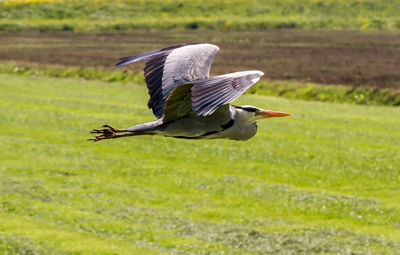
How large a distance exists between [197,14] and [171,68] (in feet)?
403

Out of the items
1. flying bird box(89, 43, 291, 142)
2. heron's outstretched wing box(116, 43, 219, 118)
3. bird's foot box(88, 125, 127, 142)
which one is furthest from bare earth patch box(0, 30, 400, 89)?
flying bird box(89, 43, 291, 142)

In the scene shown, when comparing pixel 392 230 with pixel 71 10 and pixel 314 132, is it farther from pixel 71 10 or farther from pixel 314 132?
pixel 71 10

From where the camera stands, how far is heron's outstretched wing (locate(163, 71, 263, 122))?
5094 mm

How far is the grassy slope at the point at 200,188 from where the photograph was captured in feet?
63.3

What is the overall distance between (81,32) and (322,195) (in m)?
90.3

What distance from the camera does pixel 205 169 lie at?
2748cm

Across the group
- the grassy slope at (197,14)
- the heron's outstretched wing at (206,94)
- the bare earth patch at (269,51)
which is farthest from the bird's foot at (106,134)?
the grassy slope at (197,14)

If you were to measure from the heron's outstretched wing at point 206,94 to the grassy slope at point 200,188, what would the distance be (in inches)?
513

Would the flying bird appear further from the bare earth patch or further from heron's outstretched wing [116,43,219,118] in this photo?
the bare earth patch

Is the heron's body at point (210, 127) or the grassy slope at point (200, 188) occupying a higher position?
the heron's body at point (210, 127)

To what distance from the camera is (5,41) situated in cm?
9125

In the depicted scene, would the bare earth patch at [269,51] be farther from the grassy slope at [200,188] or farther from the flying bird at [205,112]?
the flying bird at [205,112]

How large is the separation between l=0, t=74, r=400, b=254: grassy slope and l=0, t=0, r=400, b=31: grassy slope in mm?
77630

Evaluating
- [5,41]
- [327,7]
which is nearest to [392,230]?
[5,41]
